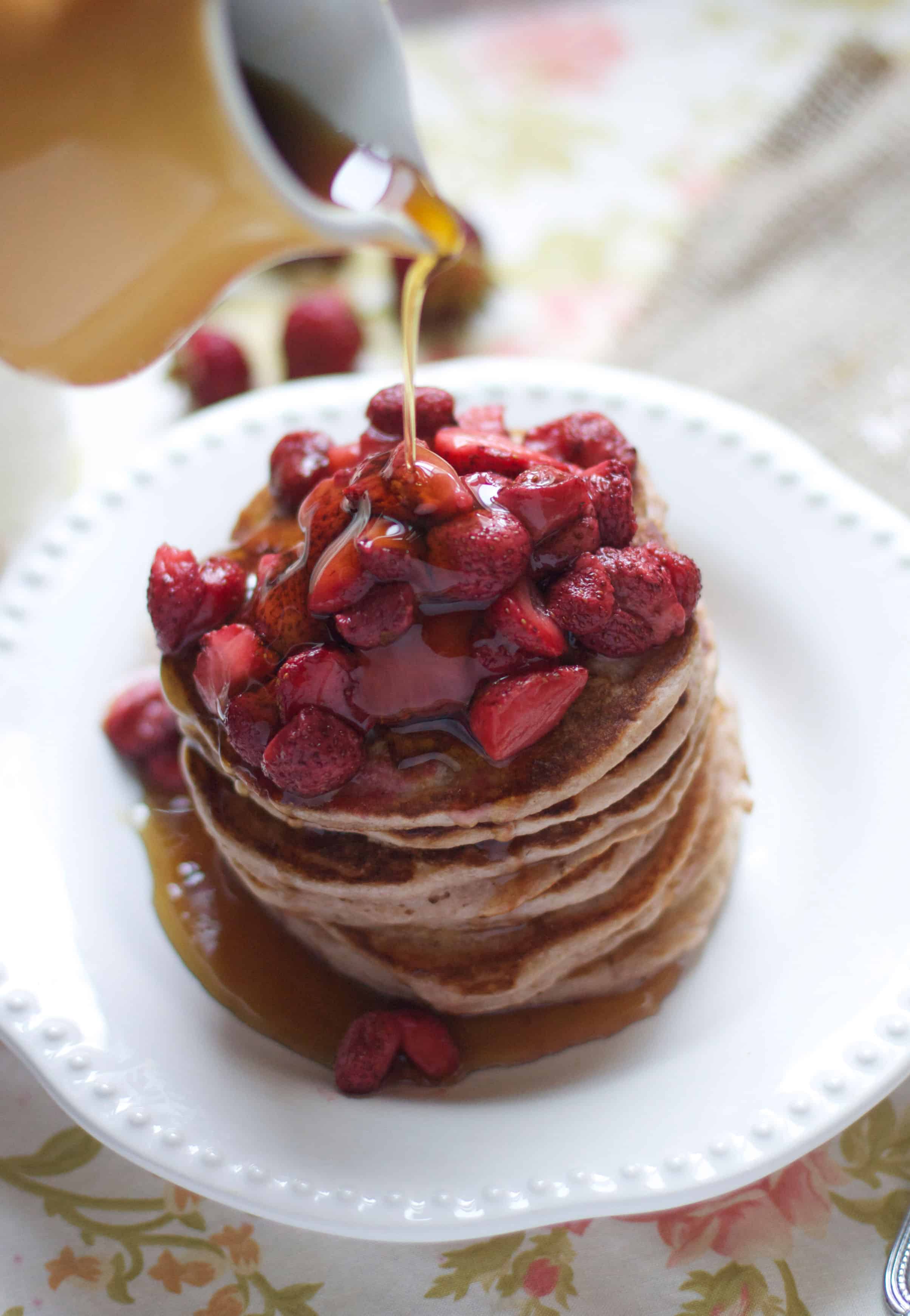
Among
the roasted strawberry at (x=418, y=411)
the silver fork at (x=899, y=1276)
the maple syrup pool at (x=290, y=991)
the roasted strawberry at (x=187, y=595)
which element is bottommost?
the maple syrup pool at (x=290, y=991)

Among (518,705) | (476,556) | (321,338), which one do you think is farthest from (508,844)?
(321,338)

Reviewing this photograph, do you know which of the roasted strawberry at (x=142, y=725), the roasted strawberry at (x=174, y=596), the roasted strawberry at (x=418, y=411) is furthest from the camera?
the roasted strawberry at (x=142, y=725)

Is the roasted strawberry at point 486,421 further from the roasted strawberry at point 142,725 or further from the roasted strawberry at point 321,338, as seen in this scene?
the roasted strawberry at point 321,338

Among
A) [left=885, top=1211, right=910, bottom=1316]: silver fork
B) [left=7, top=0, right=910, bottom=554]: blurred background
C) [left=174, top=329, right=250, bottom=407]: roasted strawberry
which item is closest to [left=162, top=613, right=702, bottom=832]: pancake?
[left=885, top=1211, right=910, bottom=1316]: silver fork

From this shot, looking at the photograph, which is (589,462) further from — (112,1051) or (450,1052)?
(112,1051)

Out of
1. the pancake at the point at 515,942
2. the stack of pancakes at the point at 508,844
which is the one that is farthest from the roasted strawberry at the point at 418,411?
the pancake at the point at 515,942

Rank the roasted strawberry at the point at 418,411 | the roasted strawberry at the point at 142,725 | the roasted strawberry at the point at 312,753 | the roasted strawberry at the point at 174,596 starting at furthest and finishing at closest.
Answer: the roasted strawberry at the point at 142,725 → the roasted strawberry at the point at 418,411 → the roasted strawberry at the point at 174,596 → the roasted strawberry at the point at 312,753

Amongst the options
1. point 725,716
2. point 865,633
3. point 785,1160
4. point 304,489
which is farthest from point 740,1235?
point 304,489
